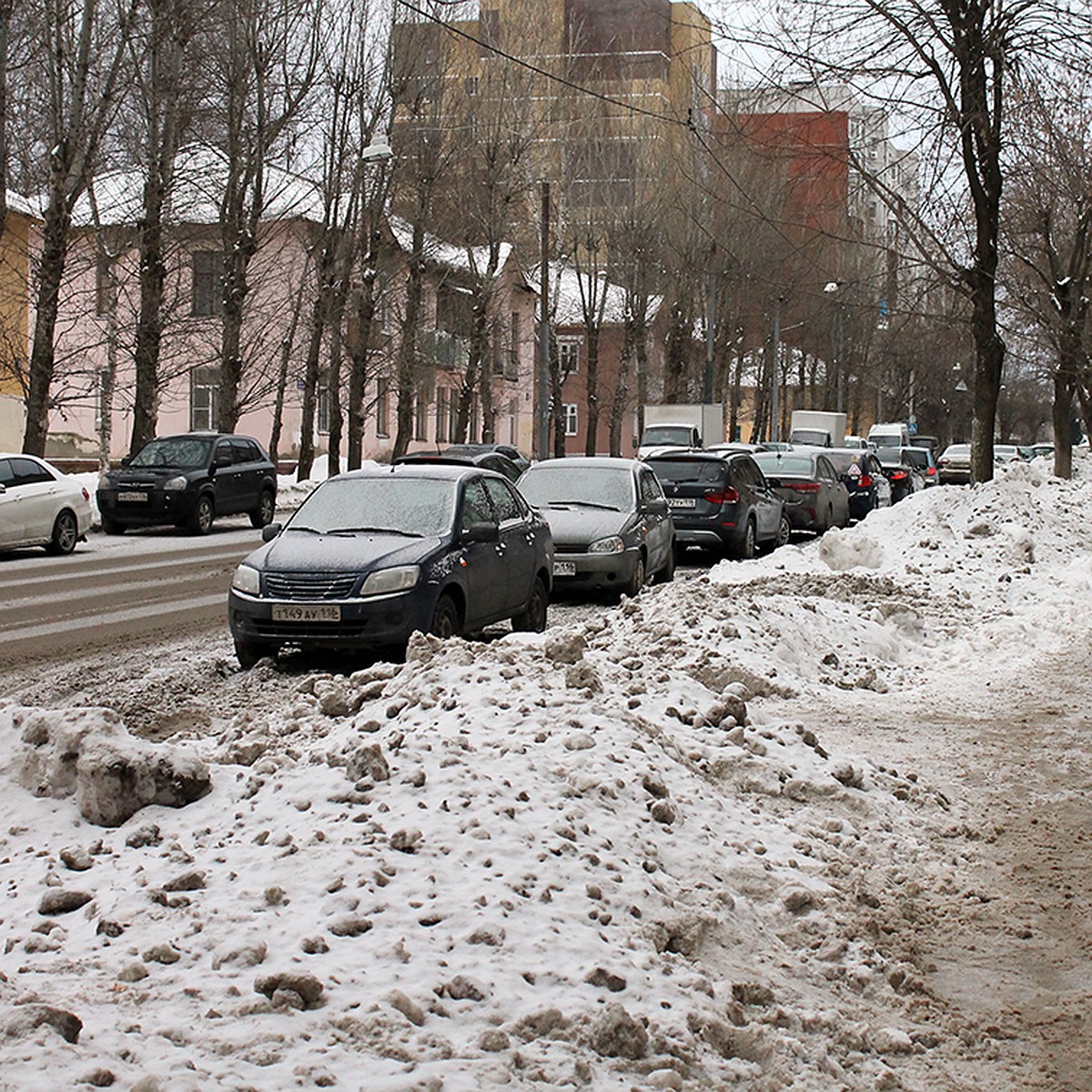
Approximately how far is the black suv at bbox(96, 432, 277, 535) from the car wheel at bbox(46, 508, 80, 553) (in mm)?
3479

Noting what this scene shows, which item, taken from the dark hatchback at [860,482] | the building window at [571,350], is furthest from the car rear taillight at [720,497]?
the building window at [571,350]

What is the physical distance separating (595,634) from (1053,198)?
21.7 metres

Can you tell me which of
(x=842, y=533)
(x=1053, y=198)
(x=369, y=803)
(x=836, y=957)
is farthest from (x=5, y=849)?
(x=1053, y=198)

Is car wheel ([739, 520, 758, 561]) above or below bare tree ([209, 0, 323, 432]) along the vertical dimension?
below

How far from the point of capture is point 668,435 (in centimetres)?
4350

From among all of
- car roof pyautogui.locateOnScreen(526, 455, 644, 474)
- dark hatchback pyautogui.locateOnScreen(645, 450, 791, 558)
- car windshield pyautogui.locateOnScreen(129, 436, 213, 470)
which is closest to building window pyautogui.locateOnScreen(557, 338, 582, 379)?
car windshield pyautogui.locateOnScreen(129, 436, 213, 470)

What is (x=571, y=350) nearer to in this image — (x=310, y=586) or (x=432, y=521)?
(x=432, y=521)

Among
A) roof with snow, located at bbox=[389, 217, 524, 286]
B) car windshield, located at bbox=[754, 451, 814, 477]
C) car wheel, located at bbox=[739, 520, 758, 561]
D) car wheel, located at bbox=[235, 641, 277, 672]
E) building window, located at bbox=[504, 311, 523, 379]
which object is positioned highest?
roof with snow, located at bbox=[389, 217, 524, 286]

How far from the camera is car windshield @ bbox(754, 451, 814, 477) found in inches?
1043

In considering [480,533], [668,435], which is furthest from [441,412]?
[480,533]

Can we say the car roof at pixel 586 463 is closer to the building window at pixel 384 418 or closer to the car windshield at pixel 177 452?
the car windshield at pixel 177 452

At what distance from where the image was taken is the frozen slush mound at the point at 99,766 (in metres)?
5.22

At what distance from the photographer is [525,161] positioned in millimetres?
44562

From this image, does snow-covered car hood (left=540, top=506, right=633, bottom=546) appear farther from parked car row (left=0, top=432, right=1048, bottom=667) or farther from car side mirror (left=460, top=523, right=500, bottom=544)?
car side mirror (left=460, top=523, right=500, bottom=544)
